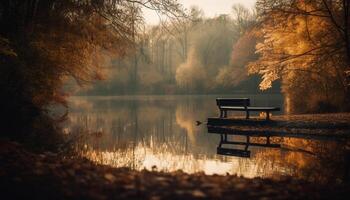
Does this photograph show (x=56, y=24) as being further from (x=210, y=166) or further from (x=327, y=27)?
(x=327, y=27)

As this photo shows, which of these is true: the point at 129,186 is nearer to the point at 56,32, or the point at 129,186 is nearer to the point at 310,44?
the point at 56,32

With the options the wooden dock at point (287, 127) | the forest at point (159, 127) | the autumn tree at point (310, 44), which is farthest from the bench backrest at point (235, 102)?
the autumn tree at point (310, 44)

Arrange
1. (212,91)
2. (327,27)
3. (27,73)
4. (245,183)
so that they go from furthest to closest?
(212,91), (327,27), (27,73), (245,183)

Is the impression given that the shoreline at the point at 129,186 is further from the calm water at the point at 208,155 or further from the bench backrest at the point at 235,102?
the bench backrest at the point at 235,102

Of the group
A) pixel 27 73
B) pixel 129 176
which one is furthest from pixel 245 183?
pixel 27 73

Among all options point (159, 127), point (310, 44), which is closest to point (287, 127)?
point (310, 44)

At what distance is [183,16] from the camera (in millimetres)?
15750

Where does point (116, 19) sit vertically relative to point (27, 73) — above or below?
above

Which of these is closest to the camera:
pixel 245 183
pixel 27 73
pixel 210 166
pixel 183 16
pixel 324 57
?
pixel 245 183

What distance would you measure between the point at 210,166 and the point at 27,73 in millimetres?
7356

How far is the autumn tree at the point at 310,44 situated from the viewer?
19.1 metres

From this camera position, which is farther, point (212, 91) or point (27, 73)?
point (212, 91)

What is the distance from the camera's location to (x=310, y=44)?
21.2 meters

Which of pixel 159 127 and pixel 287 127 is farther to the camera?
pixel 159 127
